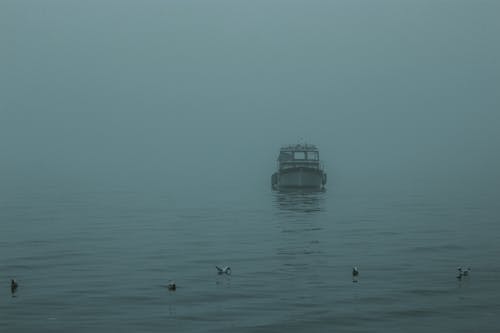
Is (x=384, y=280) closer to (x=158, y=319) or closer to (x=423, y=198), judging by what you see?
(x=158, y=319)

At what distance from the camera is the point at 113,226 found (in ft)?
183

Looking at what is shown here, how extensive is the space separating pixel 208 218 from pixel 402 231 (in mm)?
17931

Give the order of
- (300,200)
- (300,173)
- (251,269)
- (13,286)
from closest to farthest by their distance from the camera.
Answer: (13,286)
(251,269)
(300,200)
(300,173)

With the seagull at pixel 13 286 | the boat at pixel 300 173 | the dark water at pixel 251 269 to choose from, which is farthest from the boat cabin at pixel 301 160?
the seagull at pixel 13 286

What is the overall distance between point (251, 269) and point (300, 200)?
44713mm

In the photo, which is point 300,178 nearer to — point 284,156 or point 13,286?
point 284,156

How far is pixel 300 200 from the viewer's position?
79.6 metres

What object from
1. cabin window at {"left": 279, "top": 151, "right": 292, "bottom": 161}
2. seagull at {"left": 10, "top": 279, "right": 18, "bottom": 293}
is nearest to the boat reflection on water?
cabin window at {"left": 279, "top": 151, "right": 292, "bottom": 161}

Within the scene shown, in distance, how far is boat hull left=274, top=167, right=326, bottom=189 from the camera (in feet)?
286

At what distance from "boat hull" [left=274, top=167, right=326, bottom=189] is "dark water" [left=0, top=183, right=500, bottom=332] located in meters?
17.4

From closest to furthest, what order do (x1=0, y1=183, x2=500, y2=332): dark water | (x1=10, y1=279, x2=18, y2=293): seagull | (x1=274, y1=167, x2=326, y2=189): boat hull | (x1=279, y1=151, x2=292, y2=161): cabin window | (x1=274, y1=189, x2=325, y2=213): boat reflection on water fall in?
1. (x1=0, y1=183, x2=500, y2=332): dark water
2. (x1=10, y1=279, x2=18, y2=293): seagull
3. (x1=274, y1=189, x2=325, y2=213): boat reflection on water
4. (x1=274, y1=167, x2=326, y2=189): boat hull
5. (x1=279, y1=151, x2=292, y2=161): cabin window

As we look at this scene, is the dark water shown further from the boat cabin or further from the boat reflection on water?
the boat cabin

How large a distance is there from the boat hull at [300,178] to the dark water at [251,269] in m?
17.4

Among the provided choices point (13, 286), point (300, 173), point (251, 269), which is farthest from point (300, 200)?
point (13, 286)
